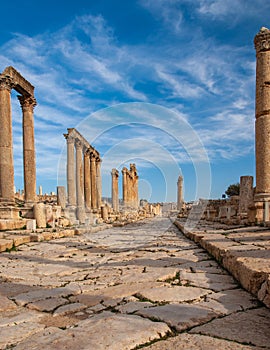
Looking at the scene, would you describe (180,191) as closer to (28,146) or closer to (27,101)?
(28,146)

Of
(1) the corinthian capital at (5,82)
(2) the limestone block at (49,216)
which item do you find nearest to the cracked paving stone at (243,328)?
(2) the limestone block at (49,216)

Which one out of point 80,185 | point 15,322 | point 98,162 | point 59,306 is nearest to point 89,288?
point 59,306

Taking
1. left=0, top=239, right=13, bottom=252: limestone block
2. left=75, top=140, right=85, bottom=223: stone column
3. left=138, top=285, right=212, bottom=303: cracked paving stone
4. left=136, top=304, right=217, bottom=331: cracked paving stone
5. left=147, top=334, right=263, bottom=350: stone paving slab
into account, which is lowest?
left=0, top=239, right=13, bottom=252: limestone block

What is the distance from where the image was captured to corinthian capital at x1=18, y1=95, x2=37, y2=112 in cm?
1498

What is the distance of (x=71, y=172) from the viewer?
72.8 feet

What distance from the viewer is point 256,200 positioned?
395 inches

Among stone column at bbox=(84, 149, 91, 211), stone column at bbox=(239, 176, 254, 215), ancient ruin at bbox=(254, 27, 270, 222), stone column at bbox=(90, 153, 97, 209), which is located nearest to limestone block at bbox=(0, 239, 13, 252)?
ancient ruin at bbox=(254, 27, 270, 222)

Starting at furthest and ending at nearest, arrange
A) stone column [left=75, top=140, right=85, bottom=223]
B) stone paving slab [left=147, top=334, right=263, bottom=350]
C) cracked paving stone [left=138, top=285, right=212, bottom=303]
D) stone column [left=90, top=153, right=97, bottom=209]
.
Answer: stone column [left=90, top=153, right=97, bottom=209], stone column [left=75, top=140, right=85, bottom=223], cracked paving stone [left=138, top=285, right=212, bottom=303], stone paving slab [left=147, top=334, right=263, bottom=350]

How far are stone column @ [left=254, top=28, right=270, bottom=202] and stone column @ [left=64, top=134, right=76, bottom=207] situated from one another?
14671mm

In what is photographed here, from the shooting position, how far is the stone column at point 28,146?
595 inches

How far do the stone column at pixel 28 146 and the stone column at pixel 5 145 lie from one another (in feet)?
7.00

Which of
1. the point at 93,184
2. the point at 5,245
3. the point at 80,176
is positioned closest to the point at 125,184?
the point at 93,184

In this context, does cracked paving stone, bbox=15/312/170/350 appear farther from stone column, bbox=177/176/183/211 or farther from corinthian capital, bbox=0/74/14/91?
stone column, bbox=177/176/183/211

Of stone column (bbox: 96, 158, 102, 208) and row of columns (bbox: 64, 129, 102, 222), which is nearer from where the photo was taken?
row of columns (bbox: 64, 129, 102, 222)
